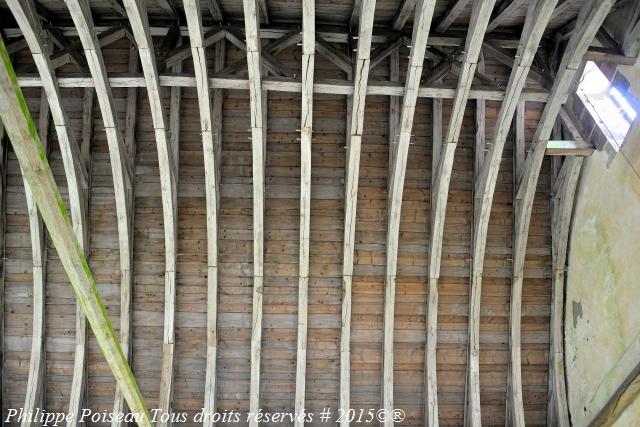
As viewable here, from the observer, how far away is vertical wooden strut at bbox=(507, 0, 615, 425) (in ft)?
26.1

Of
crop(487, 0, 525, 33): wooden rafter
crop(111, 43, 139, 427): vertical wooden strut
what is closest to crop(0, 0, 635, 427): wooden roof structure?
crop(111, 43, 139, 427): vertical wooden strut

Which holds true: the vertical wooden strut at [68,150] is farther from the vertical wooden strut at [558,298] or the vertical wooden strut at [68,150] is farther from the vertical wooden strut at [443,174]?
the vertical wooden strut at [558,298]

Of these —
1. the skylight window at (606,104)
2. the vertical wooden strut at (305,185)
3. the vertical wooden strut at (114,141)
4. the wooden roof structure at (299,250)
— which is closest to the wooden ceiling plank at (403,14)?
the wooden roof structure at (299,250)

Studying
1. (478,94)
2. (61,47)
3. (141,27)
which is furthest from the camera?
(61,47)

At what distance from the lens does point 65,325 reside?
10.6 m

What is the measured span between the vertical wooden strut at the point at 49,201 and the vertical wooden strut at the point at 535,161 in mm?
7571

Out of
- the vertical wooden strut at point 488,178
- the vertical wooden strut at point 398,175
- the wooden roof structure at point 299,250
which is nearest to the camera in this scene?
the vertical wooden strut at point 398,175

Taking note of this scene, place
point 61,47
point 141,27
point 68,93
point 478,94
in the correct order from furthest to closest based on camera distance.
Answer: point 68,93, point 61,47, point 478,94, point 141,27

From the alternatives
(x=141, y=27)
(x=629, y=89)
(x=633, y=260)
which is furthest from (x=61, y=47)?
(x=633, y=260)

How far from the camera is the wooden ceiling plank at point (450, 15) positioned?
8.74 meters

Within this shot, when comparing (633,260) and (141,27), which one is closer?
(141,27)

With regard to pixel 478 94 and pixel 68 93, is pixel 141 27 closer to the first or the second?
pixel 68 93

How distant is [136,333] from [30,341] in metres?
2.18

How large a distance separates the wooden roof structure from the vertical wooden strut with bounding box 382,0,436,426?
56 millimetres
